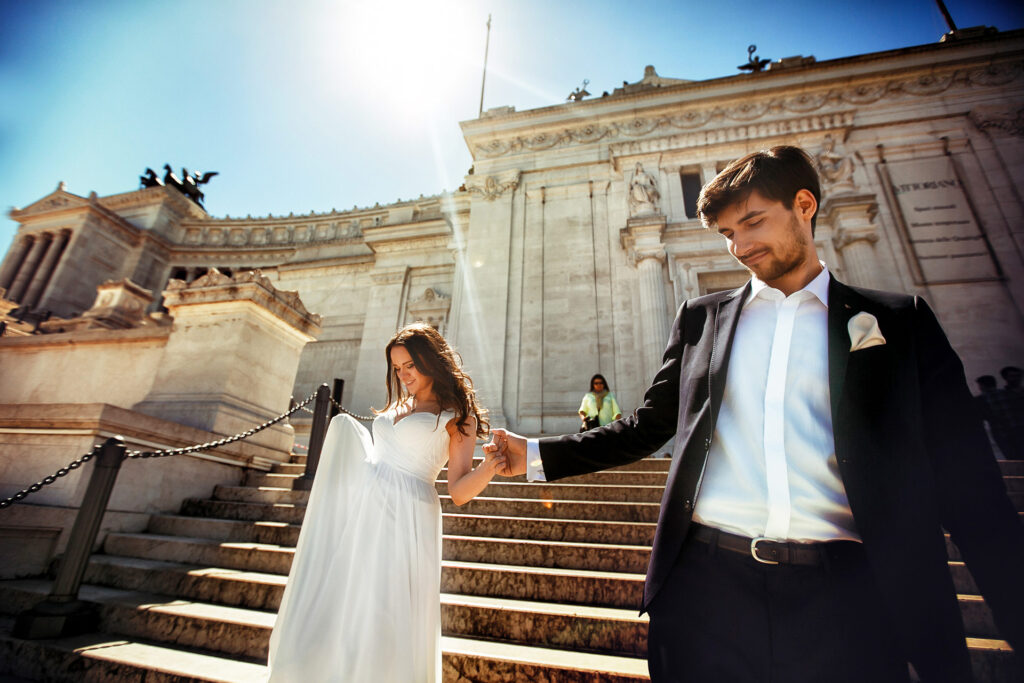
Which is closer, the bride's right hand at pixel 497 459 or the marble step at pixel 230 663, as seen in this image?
the bride's right hand at pixel 497 459

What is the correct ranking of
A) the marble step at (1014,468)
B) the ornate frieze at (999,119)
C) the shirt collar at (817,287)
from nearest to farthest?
the shirt collar at (817,287), the marble step at (1014,468), the ornate frieze at (999,119)

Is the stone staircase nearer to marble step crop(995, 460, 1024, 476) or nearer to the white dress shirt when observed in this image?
marble step crop(995, 460, 1024, 476)

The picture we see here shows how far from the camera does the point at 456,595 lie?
3238mm

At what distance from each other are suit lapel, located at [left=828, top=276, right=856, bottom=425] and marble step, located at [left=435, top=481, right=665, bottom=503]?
3691 mm

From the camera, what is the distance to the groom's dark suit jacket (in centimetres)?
100

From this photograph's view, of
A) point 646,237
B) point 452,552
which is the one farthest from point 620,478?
point 646,237

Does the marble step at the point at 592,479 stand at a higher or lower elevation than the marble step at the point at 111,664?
higher

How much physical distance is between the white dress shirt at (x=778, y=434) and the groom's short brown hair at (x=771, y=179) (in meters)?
0.28

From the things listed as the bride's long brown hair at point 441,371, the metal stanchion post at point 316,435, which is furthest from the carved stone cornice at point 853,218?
the metal stanchion post at point 316,435

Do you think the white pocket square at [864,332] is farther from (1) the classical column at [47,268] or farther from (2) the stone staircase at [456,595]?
(1) the classical column at [47,268]

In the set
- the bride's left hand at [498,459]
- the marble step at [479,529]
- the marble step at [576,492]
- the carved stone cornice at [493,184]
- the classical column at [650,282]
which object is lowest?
the marble step at [479,529]

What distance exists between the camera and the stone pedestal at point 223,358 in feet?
18.0

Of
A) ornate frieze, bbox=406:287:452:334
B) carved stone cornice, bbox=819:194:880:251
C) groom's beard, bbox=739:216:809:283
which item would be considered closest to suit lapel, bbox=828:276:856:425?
groom's beard, bbox=739:216:809:283

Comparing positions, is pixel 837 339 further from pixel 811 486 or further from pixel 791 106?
pixel 791 106
